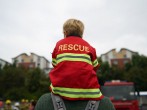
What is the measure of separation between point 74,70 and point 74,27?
401mm

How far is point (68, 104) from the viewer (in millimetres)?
2232

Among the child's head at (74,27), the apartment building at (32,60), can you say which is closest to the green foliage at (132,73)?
the apartment building at (32,60)

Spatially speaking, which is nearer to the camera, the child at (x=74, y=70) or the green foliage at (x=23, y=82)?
the child at (x=74, y=70)

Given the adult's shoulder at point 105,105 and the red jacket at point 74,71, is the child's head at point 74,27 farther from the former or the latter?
the adult's shoulder at point 105,105

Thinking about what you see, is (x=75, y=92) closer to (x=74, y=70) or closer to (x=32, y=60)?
(x=74, y=70)

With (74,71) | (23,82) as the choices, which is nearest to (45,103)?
(74,71)

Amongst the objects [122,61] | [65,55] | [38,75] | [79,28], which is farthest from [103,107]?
[122,61]

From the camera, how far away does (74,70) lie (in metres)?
2.24

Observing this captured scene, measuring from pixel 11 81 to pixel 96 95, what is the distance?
66.1m

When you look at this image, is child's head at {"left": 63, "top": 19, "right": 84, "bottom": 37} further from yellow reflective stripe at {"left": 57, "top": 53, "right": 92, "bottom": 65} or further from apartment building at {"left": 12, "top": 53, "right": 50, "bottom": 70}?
apartment building at {"left": 12, "top": 53, "right": 50, "bottom": 70}

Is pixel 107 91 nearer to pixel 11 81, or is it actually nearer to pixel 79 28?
pixel 79 28

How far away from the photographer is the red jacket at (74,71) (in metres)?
2.21

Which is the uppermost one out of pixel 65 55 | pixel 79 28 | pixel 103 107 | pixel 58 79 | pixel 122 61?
pixel 122 61

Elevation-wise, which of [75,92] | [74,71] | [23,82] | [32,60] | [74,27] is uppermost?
[32,60]
